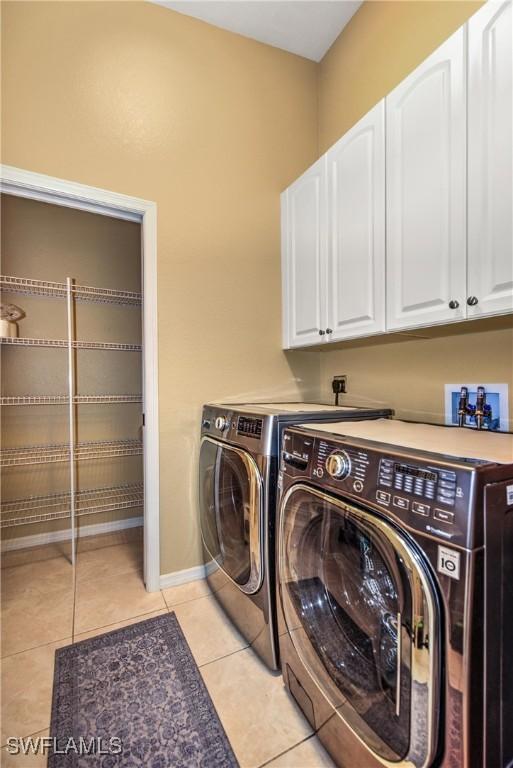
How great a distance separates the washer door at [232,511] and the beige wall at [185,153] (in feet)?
0.74

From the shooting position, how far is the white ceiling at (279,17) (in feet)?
6.32

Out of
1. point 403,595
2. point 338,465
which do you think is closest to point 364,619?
point 403,595

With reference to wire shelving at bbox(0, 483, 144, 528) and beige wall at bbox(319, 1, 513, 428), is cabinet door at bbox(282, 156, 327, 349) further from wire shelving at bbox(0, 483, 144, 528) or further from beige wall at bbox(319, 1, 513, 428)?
wire shelving at bbox(0, 483, 144, 528)

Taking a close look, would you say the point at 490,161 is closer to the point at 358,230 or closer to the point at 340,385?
the point at 358,230

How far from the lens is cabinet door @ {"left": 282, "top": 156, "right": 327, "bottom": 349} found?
1.87m

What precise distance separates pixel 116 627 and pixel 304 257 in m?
2.07

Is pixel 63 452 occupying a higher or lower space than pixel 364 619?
higher

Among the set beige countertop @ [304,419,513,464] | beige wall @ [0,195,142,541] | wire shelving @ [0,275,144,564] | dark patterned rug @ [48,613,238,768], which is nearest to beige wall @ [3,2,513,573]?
beige countertop @ [304,419,513,464]

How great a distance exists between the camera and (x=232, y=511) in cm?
155

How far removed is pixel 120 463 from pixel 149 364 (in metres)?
1.26

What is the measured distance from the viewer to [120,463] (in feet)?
9.07

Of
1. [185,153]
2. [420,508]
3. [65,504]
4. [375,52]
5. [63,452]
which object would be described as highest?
[375,52]

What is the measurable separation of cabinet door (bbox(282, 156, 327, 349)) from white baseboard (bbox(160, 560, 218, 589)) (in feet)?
4.54

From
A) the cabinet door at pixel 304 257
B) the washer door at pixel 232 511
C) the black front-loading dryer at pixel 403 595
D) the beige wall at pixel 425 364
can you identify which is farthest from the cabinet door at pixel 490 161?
the washer door at pixel 232 511
